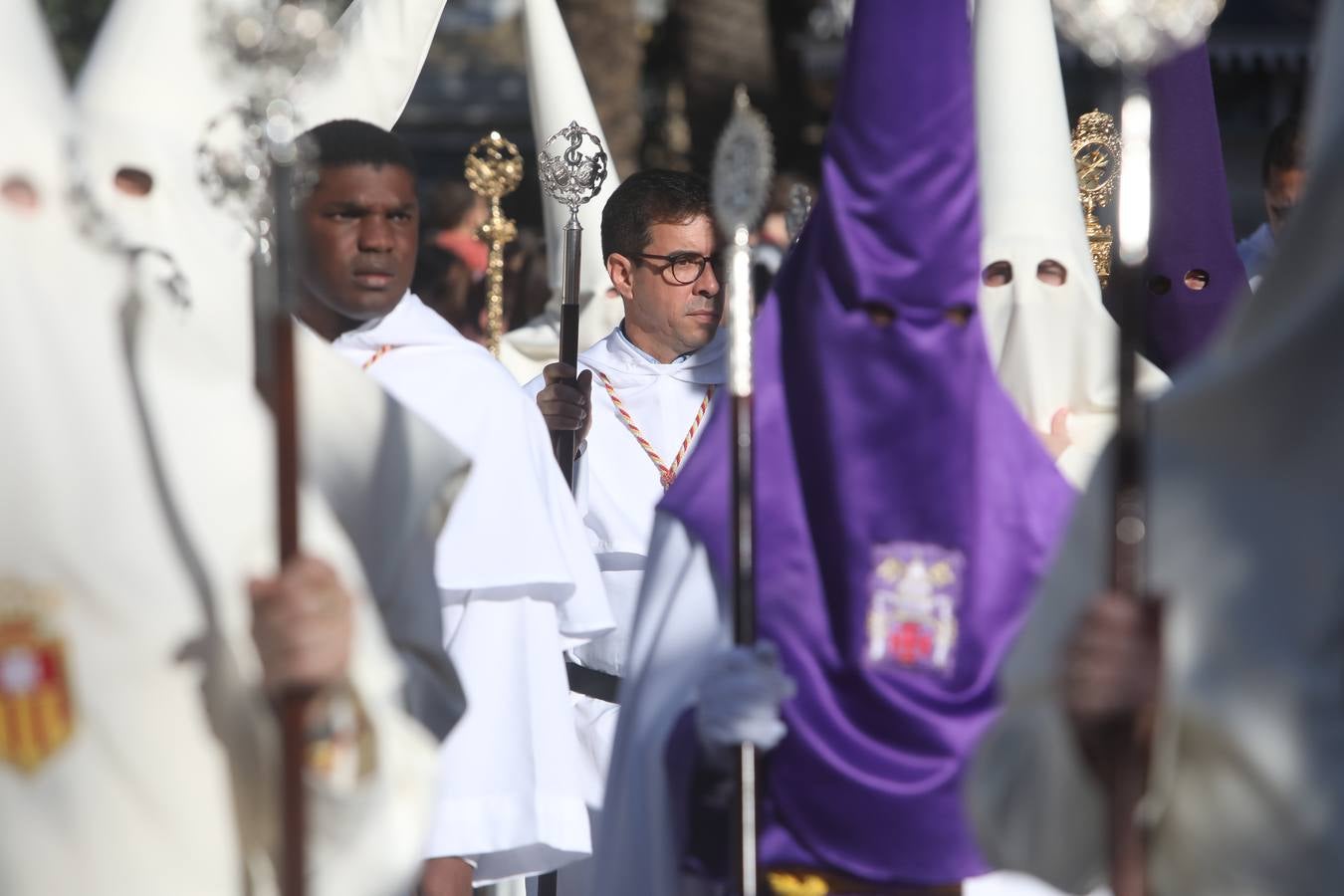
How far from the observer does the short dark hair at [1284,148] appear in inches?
312

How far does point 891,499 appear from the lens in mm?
4543

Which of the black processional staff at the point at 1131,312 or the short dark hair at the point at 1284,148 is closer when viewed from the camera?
the black processional staff at the point at 1131,312

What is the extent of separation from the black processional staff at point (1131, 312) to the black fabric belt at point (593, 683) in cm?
301

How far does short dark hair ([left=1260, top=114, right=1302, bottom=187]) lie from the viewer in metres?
7.91

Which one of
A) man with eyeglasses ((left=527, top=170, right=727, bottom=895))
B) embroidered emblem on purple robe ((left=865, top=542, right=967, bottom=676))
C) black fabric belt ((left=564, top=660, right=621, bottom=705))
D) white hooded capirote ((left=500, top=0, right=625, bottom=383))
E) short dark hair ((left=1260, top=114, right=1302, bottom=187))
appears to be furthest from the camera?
white hooded capirote ((left=500, top=0, right=625, bottom=383))

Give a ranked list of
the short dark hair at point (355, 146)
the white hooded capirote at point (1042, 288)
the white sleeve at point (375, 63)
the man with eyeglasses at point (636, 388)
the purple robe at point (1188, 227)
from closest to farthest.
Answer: the short dark hair at point (355, 146) → the white hooded capirote at point (1042, 288) → the man with eyeglasses at point (636, 388) → the white sleeve at point (375, 63) → the purple robe at point (1188, 227)

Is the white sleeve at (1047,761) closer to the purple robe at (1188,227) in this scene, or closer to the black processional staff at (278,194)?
the black processional staff at (278,194)

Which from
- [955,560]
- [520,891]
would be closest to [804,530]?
[955,560]

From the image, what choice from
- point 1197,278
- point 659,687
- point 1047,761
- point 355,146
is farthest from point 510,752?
point 1197,278

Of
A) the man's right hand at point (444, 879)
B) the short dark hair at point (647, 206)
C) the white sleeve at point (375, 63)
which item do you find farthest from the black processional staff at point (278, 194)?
the short dark hair at point (647, 206)

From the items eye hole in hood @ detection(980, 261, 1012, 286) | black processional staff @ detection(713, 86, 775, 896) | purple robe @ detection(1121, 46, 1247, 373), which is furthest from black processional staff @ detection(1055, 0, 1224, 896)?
purple robe @ detection(1121, 46, 1247, 373)

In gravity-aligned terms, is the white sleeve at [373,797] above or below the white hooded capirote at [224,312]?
below

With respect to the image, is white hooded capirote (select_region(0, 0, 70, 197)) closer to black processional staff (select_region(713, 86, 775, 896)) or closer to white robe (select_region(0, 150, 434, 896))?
white robe (select_region(0, 150, 434, 896))

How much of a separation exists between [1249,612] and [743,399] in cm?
124
